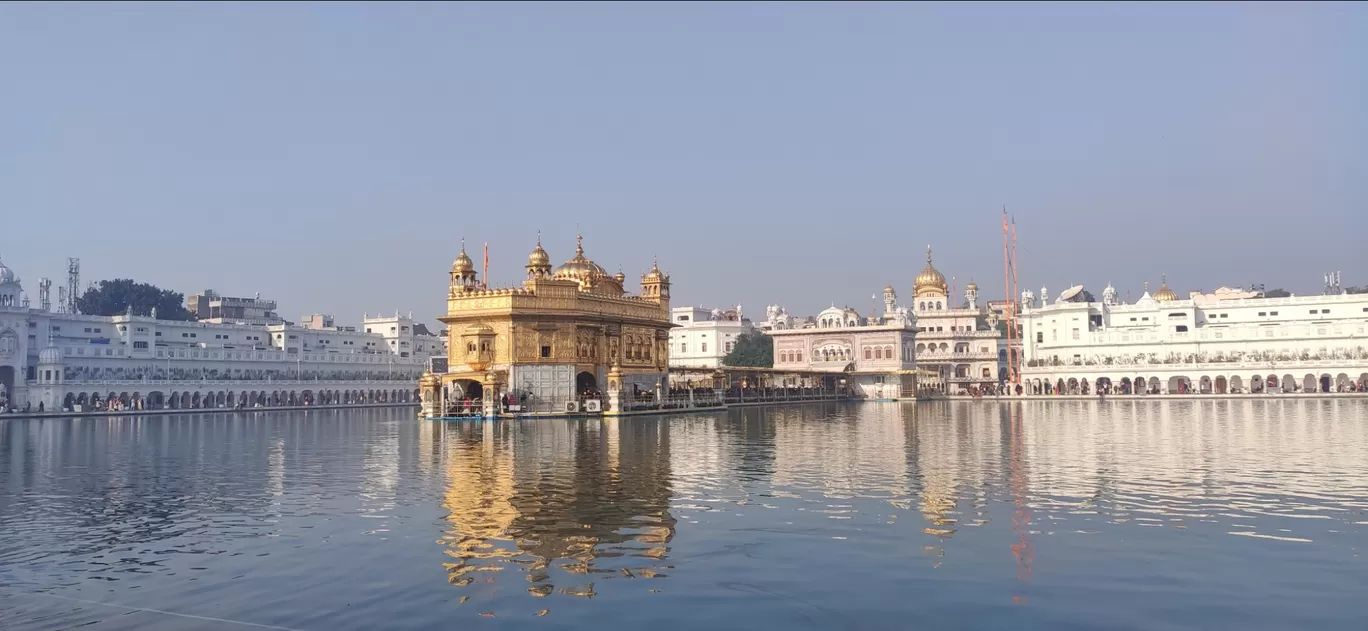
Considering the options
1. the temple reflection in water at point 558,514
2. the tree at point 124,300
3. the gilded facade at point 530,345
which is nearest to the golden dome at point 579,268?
A: the gilded facade at point 530,345

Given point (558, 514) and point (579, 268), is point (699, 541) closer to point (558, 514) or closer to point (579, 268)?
point (558, 514)

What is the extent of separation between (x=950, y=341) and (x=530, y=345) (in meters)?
64.3

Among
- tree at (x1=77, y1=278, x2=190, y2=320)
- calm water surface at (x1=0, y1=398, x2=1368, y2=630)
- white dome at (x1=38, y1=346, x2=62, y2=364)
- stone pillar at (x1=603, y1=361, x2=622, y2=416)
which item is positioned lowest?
calm water surface at (x1=0, y1=398, x2=1368, y2=630)

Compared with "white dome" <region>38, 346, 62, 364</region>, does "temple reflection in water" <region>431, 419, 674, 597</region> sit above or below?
below

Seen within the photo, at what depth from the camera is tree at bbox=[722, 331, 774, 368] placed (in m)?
109

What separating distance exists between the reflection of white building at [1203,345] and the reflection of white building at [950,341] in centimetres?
812

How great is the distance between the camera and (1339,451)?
86.7 ft

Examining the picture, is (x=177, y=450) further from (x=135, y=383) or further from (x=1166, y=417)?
(x=135, y=383)

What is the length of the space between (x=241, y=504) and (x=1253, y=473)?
746 inches

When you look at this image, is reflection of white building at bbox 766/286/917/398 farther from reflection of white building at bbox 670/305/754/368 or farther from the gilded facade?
the gilded facade

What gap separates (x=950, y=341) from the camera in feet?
358

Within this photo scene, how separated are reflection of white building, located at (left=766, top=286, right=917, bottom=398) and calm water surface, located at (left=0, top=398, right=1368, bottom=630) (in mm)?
71201

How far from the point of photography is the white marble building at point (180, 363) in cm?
8019

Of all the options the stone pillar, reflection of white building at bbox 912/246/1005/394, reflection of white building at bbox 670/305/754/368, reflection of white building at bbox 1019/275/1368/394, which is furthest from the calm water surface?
reflection of white building at bbox 670/305/754/368
